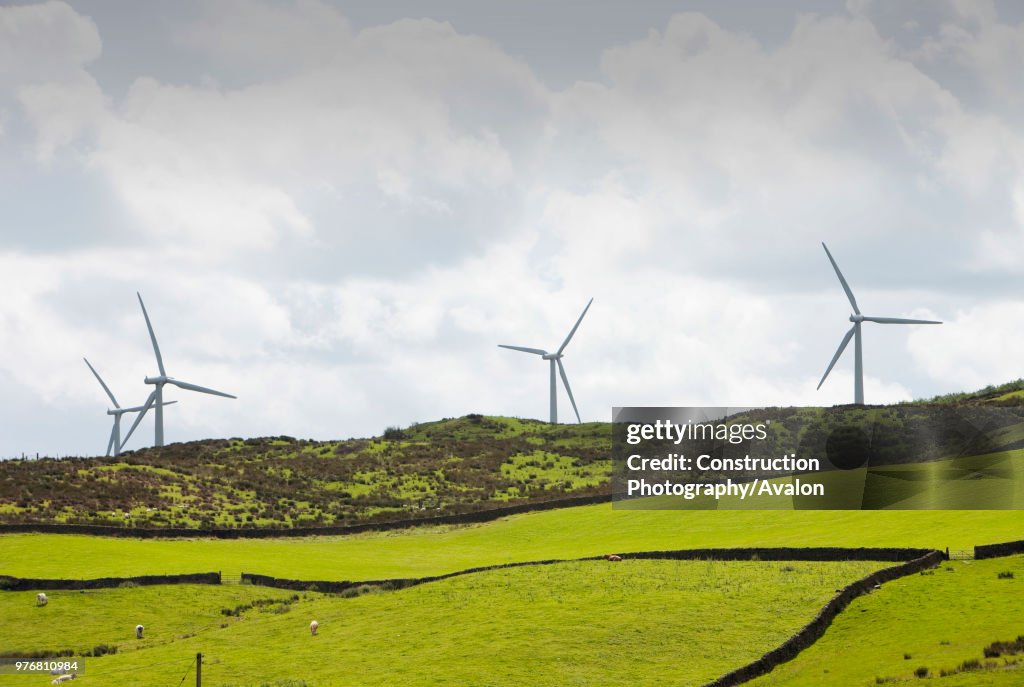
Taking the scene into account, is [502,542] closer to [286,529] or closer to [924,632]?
[286,529]

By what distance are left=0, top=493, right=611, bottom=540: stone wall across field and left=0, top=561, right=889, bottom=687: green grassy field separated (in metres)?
20.4

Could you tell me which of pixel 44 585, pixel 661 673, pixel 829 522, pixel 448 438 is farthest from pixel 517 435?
pixel 661 673

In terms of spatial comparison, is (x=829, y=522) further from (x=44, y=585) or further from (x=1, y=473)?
(x=1, y=473)

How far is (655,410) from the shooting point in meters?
145

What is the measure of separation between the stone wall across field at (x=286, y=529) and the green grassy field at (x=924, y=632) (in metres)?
47.5

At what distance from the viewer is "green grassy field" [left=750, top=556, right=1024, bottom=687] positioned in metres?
42.7

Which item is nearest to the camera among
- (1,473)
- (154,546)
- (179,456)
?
(154,546)

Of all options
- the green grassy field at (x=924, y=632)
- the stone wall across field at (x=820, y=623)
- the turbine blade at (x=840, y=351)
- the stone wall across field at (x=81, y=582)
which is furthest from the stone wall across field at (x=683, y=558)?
the turbine blade at (x=840, y=351)

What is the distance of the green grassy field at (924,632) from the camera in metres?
42.7

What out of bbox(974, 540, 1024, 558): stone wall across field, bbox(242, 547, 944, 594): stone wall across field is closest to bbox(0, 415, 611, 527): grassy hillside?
bbox(242, 547, 944, 594): stone wall across field

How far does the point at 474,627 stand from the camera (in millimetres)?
54281

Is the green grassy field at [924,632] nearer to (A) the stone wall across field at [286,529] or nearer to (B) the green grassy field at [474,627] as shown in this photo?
(B) the green grassy field at [474,627]

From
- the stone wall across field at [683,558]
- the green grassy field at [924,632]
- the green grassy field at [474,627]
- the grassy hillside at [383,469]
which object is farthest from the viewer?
the grassy hillside at [383,469]

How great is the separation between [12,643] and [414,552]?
1336 inches
